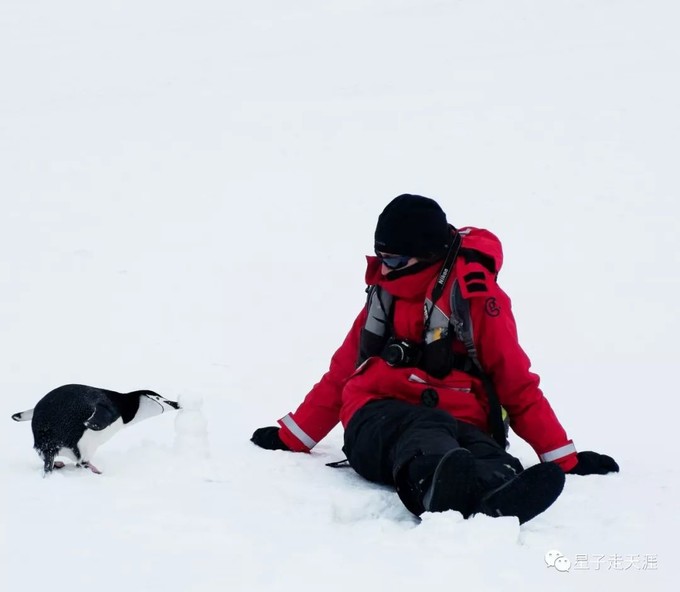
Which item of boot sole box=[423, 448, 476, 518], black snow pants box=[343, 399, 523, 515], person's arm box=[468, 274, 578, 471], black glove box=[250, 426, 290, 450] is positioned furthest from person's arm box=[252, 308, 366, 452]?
boot sole box=[423, 448, 476, 518]

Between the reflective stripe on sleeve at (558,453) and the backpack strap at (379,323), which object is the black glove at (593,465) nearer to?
A: the reflective stripe on sleeve at (558,453)

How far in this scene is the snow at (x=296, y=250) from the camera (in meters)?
2.66

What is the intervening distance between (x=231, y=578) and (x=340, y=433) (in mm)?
1996

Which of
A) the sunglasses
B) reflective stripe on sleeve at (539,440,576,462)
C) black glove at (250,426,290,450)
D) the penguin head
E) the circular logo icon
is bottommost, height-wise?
black glove at (250,426,290,450)

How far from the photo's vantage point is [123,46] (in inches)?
506

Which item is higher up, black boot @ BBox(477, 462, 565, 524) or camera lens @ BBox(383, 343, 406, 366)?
camera lens @ BBox(383, 343, 406, 366)

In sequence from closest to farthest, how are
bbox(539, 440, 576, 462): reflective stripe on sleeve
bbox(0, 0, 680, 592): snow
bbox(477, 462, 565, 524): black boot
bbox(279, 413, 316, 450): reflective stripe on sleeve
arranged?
1. bbox(0, 0, 680, 592): snow
2. bbox(477, 462, 565, 524): black boot
3. bbox(539, 440, 576, 462): reflective stripe on sleeve
4. bbox(279, 413, 316, 450): reflective stripe on sleeve

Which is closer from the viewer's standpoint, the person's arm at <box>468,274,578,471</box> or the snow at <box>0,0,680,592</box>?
the snow at <box>0,0,680,592</box>

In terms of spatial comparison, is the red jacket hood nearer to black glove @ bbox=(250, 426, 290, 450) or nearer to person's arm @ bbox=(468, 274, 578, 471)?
person's arm @ bbox=(468, 274, 578, 471)

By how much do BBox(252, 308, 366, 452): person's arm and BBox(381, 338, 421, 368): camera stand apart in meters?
0.32

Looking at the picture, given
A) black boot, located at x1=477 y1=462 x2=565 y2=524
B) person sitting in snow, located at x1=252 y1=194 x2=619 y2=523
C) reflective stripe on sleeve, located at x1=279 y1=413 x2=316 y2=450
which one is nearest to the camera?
black boot, located at x1=477 y1=462 x2=565 y2=524

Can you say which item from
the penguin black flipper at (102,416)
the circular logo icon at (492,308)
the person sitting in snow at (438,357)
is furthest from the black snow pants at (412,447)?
the penguin black flipper at (102,416)

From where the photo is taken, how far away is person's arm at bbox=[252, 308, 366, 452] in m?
3.86

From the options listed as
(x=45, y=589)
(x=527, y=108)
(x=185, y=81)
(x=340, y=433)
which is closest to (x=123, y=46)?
(x=185, y=81)
